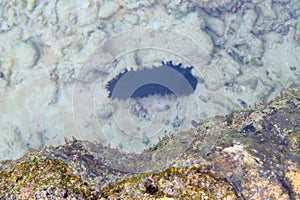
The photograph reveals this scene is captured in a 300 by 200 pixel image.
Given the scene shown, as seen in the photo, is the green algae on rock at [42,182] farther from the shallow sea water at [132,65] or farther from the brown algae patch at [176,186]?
the shallow sea water at [132,65]

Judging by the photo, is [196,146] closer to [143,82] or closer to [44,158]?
[44,158]

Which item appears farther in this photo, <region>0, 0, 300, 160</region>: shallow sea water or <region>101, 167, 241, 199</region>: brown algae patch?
<region>0, 0, 300, 160</region>: shallow sea water

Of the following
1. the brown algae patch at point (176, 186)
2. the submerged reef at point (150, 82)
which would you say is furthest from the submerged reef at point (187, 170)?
the submerged reef at point (150, 82)

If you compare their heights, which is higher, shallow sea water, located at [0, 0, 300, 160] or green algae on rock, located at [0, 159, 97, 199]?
shallow sea water, located at [0, 0, 300, 160]

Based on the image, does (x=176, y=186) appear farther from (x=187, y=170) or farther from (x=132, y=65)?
(x=132, y=65)

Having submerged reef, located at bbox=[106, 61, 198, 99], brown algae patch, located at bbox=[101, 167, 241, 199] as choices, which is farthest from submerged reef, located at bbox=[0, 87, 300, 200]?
submerged reef, located at bbox=[106, 61, 198, 99]

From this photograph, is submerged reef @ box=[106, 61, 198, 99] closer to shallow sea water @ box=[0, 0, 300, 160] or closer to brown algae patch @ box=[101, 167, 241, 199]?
shallow sea water @ box=[0, 0, 300, 160]

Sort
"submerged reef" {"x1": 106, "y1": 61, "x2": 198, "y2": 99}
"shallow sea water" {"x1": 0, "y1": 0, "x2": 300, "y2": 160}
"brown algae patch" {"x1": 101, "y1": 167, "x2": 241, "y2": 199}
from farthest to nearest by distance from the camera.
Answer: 1. "shallow sea water" {"x1": 0, "y1": 0, "x2": 300, "y2": 160}
2. "submerged reef" {"x1": 106, "y1": 61, "x2": 198, "y2": 99}
3. "brown algae patch" {"x1": 101, "y1": 167, "x2": 241, "y2": 199}
